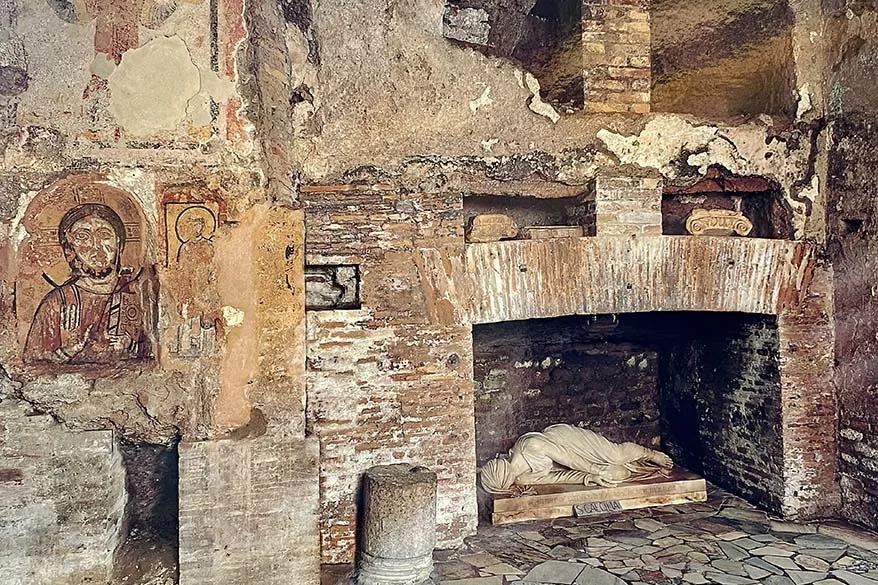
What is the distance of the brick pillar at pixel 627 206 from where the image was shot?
4617mm

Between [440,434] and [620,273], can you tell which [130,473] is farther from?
[620,273]

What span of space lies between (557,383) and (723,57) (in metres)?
3.13

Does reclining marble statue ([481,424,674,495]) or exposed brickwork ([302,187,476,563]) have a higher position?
exposed brickwork ([302,187,476,563])

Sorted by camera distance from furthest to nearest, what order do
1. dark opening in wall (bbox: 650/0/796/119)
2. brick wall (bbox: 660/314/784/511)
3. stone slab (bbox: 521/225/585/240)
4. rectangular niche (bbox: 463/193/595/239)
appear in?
dark opening in wall (bbox: 650/0/796/119) < brick wall (bbox: 660/314/784/511) < rectangular niche (bbox: 463/193/595/239) < stone slab (bbox: 521/225/585/240)

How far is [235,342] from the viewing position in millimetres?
3840

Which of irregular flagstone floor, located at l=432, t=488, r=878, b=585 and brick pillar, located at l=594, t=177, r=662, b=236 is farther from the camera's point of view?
brick pillar, located at l=594, t=177, r=662, b=236

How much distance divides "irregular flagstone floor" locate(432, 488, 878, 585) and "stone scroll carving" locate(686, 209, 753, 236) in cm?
207

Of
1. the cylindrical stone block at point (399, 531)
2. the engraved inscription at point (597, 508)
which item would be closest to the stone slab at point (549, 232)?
the cylindrical stone block at point (399, 531)

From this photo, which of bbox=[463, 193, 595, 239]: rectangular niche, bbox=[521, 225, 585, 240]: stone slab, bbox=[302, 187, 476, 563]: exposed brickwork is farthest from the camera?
bbox=[463, 193, 595, 239]: rectangular niche

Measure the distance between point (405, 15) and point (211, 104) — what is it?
4.76ft

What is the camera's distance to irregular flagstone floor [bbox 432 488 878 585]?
13.1 feet

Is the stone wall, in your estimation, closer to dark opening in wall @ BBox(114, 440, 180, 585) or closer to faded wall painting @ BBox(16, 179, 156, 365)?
dark opening in wall @ BBox(114, 440, 180, 585)

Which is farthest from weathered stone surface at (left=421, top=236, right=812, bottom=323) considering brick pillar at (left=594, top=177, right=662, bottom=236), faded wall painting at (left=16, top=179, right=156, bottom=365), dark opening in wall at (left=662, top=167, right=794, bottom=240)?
faded wall painting at (left=16, top=179, right=156, bottom=365)

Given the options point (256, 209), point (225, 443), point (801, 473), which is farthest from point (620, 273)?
point (225, 443)
